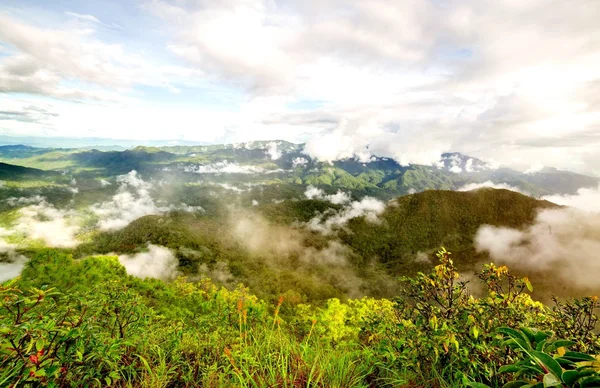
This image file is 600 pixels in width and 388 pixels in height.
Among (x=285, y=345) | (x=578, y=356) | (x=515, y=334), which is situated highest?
(x=578, y=356)

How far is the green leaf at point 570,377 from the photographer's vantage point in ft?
5.77

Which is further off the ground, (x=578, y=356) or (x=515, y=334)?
(x=578, y=356)

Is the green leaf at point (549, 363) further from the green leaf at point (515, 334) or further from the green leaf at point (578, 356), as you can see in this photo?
the green leaf at point (515, 334)

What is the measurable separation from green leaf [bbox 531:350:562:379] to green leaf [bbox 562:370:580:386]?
0.27 feet

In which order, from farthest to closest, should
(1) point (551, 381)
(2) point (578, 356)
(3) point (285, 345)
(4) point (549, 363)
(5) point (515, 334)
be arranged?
(3) point (285, 345) < (5) point (515, 334) < (2) point (578, 356) < (4) point (549, 363) < (1) point (551, 381)

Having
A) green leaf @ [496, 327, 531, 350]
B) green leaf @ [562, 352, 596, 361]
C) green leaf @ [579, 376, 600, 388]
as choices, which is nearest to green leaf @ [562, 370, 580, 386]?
green leaf @ [579, 376, 600, 388]

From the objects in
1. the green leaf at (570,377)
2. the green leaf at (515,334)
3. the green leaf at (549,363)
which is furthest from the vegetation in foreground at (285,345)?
the green leaf at (570,377)

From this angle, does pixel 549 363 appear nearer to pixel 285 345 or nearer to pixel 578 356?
pixel 578 356

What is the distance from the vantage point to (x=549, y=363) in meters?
1.98

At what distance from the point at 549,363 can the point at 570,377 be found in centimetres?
19

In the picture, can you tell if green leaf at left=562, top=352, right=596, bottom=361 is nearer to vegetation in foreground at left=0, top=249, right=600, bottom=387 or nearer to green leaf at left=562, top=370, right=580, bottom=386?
vegetation in foreground at left=0, top=249, right=600, bottom=387

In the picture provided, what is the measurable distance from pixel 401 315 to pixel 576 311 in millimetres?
2831

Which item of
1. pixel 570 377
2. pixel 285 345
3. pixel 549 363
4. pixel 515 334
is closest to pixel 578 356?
pixel 549 363

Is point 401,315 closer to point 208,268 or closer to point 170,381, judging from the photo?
point 170,381
